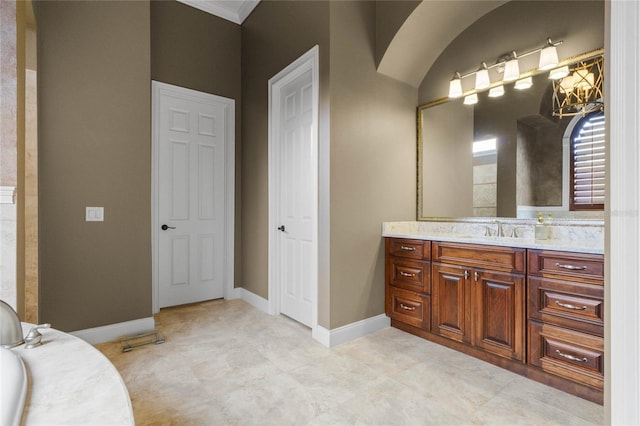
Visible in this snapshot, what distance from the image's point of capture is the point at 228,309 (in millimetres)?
3539

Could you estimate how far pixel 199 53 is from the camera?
3676mm

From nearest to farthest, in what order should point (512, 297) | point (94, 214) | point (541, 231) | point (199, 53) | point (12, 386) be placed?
point (12, 386)
point (512, 297)
point (541, 231)
point (94, 214)
point (199, 53)

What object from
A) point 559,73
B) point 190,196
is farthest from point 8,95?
point 559,73

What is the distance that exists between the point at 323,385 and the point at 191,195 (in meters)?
2.56

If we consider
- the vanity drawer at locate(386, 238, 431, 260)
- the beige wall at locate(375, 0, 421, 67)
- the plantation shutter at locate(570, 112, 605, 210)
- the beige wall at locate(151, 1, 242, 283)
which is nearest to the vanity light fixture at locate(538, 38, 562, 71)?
the plantation shutter at locate(570, 112, 605, 210)

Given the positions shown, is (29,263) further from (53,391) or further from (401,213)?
(401,213)

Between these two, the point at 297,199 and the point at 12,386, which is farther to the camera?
the point at 297,199

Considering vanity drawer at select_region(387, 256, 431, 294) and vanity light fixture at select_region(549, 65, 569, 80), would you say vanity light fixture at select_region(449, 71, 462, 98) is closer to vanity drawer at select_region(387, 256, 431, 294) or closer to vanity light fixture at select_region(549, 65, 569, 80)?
vanity light fixture at select_region(549, 65, 569, 80)

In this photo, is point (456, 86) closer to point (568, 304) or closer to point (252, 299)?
point (568, 304)

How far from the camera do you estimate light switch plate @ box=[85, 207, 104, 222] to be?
266 centimetres

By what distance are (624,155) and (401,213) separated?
103 inches

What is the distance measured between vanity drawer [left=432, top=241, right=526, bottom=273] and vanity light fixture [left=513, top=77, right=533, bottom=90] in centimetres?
130

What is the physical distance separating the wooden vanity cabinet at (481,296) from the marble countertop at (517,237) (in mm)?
58

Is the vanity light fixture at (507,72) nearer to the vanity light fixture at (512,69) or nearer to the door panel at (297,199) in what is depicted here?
the vanity light fixture at (512,69)
